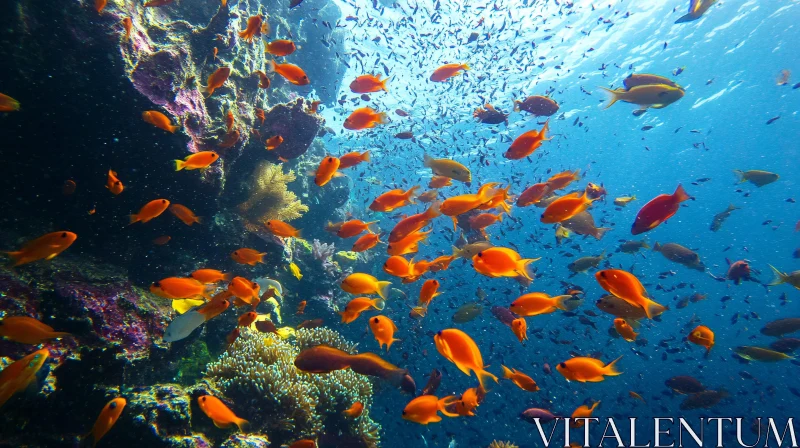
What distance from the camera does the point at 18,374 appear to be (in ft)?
9.21

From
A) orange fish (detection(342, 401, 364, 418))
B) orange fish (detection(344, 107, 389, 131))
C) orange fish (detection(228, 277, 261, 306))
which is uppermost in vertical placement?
orange fish (detection(344, 107, 389, 131))

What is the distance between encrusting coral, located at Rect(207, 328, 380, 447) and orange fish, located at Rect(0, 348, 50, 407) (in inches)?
97.0

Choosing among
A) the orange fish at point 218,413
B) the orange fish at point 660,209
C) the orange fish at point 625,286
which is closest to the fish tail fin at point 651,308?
the orange fish at point 625,286

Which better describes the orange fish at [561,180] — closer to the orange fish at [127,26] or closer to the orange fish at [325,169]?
the orange fish at [325,169]

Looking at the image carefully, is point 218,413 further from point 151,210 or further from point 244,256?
point 151,210

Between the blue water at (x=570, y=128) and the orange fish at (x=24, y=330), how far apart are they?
7.44 metres

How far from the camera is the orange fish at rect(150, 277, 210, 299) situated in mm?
3930

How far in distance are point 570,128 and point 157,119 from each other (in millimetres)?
32268

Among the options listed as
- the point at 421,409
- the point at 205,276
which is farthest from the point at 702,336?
the point at 205,276

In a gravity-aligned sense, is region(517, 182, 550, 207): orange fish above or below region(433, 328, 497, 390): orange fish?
above

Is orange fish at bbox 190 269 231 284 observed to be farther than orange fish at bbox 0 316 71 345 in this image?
Yes

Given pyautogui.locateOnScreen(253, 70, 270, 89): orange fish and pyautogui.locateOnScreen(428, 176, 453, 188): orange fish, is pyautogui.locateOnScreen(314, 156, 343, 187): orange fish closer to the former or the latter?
pyautogui.locateOnScreen(428, 176, 453, 188): orange fish

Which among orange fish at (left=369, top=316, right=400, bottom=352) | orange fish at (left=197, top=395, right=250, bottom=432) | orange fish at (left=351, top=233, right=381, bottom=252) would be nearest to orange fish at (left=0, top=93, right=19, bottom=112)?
orange fish at (left=197, top=395, right=250, bottom=432)

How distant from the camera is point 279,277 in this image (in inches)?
369
